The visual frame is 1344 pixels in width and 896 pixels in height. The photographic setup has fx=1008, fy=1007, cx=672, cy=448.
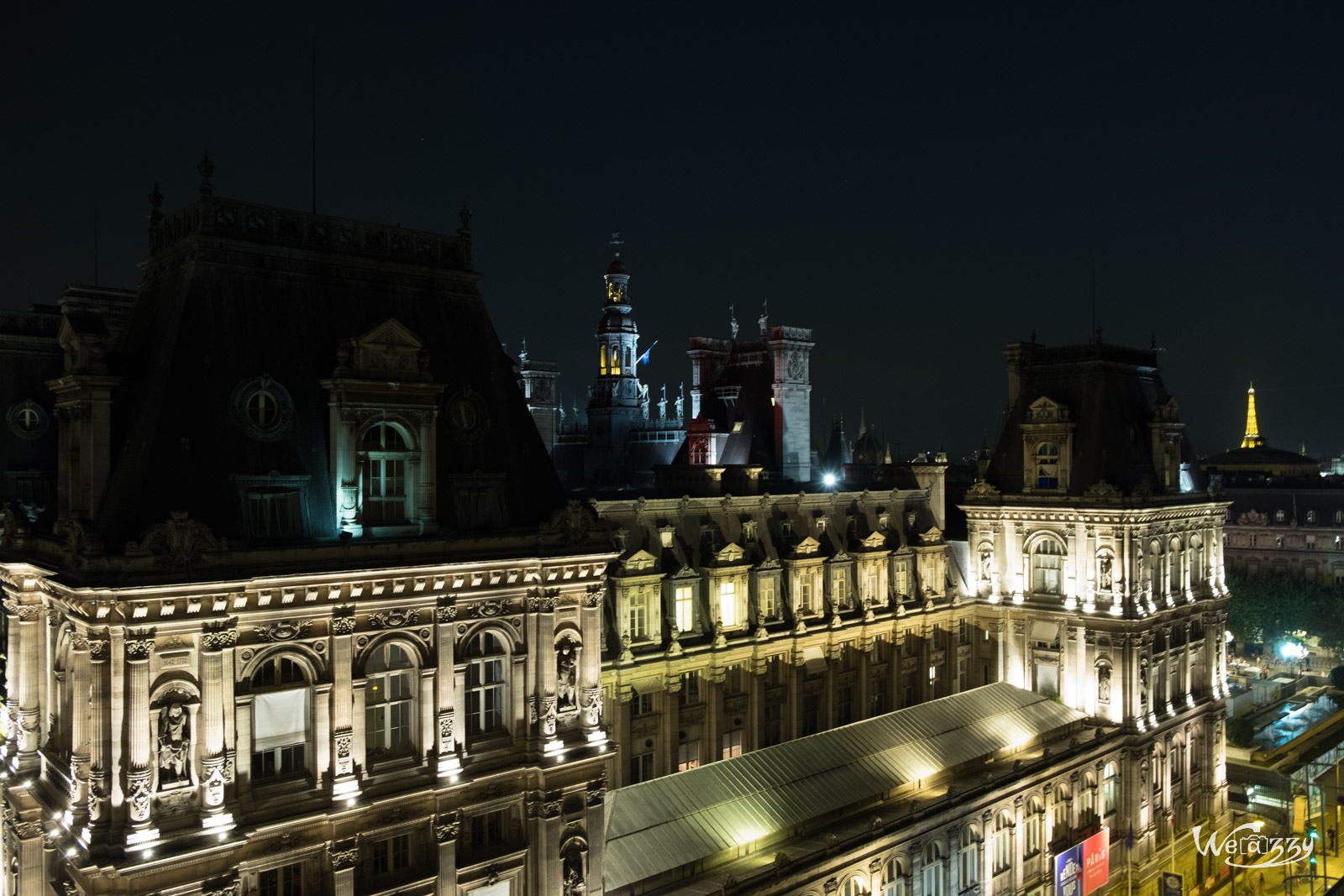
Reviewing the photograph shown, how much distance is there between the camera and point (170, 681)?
24812 mm

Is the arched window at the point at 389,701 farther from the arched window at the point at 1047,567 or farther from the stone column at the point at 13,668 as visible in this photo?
the arched window at the point at 1047,567

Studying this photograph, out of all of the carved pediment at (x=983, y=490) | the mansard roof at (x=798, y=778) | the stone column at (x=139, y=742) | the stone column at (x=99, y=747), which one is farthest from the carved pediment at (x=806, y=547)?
the stone column at (x=99, y=747)

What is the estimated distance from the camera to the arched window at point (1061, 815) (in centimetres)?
5145

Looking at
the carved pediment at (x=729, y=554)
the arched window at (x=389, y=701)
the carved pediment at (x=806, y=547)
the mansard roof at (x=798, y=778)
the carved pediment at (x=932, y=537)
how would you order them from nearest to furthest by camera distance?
the arched window at (x=389, y=701), the mansard roof at (x=798, y=778), the carved pediment at (x=729, y=554), the carved pediment at (x=806, y=547), the carved pediment at (x=932, y=537)

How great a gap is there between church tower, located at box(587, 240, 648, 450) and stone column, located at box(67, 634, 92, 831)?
75242 millimetres

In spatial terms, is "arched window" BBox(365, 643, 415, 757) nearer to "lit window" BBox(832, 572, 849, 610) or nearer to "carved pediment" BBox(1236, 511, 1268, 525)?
"lit window" BBox(832, 572, 849, 610)

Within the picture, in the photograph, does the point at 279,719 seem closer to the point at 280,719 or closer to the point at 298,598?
the point at 280,719

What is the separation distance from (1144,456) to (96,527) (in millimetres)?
53666

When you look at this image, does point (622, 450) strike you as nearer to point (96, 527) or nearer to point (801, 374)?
point (801, 374)

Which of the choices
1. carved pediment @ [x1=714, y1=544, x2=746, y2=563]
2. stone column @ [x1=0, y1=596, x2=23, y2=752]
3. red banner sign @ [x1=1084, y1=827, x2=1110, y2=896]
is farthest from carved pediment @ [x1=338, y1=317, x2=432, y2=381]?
red banner sign @ [x1=1084, y1=827, x2=1110, y2=896]

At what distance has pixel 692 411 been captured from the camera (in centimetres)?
9844

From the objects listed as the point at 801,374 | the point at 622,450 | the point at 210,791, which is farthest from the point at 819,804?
the point at 622,450

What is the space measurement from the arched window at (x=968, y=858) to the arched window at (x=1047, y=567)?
1861 cm

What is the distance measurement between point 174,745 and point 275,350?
11.0 m
